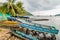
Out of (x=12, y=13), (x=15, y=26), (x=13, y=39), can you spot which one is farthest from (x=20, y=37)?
(x=12, y=13)

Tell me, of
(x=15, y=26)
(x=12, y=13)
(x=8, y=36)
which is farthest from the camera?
(x=12, y=13)

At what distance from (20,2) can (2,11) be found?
30.6 ft

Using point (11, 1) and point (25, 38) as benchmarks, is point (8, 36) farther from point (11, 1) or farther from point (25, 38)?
point (11, 1)

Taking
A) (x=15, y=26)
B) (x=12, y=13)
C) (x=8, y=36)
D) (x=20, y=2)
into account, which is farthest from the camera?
(x=20, y=2)

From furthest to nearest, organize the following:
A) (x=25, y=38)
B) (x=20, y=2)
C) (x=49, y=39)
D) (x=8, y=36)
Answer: (x=20, y=2) → (x=49, y=39) → (x=8, y=36) → (x=25, y=38)

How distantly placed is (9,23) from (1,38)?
14.1 meters

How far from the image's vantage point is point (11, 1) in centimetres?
5875

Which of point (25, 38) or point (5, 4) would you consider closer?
point (25, 38)

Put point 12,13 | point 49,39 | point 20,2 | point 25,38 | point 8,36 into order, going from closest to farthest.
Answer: point 25,38
point 8,36
point 49,39
point 12,13
point 20,2

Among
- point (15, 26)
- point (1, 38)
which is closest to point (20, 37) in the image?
point (1, 38)

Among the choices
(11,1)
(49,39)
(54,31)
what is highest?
(11,1)

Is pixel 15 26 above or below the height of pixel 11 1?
below

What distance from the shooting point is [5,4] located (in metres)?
57.6

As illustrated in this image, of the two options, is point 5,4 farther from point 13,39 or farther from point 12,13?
point 13,39
